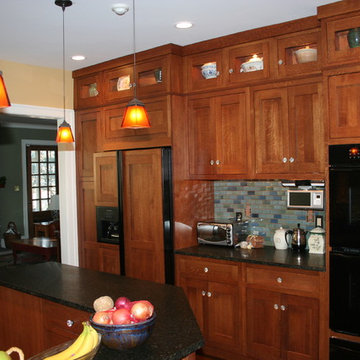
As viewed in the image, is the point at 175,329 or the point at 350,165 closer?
the point at 175,329

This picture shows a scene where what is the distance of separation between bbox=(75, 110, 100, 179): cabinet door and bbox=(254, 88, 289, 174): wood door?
1.81 metres

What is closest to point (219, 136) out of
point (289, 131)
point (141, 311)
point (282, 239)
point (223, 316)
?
point (289, 131)

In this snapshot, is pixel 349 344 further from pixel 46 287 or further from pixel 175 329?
pixel 46 287

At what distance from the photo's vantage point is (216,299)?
371cm

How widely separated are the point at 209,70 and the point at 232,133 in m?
0.58

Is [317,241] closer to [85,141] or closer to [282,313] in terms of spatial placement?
[282,313]

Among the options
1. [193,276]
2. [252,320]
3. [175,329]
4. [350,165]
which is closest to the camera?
[175,329]

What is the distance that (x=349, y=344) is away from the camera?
3006mm

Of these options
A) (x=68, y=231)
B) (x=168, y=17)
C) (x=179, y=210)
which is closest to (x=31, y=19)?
(x=168, y=17)

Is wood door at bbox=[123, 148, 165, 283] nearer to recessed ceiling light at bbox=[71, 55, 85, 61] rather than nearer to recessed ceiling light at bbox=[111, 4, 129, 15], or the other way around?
recessed ceiling light at bbox=[71, 55, 85, 61]

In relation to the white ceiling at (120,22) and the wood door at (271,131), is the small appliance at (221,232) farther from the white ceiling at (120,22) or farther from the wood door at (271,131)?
the white ceiling at (120,22)

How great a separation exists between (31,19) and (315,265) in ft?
8.63

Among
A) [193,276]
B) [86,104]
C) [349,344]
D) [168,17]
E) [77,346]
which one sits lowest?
[349,344]

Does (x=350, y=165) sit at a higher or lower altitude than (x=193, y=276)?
higher
